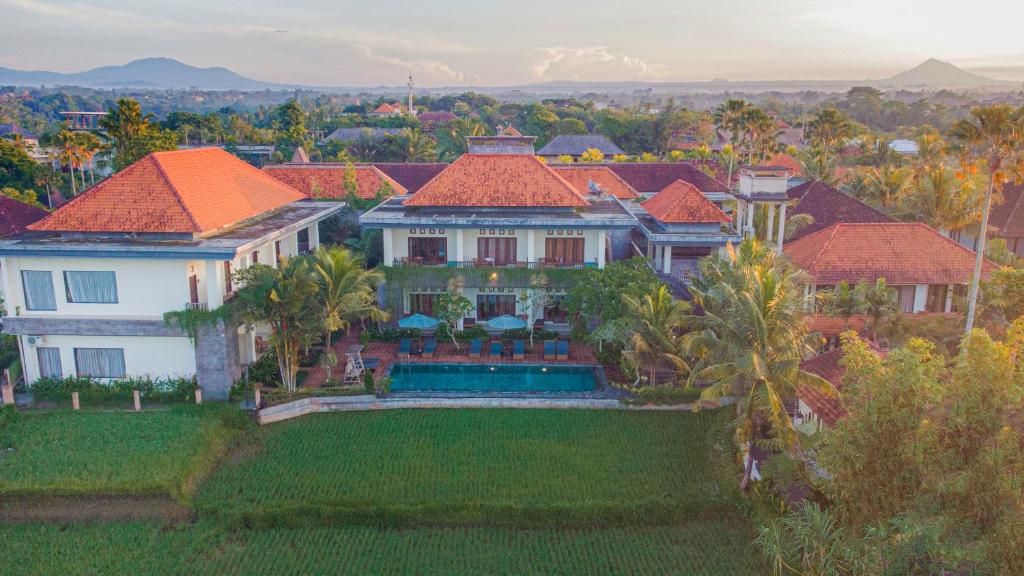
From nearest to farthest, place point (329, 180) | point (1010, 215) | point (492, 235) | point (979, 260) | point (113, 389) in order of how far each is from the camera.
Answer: point (979, 260) < point (113, 389) < point (492, 235) < point (1010, 215) < point (329, 180)

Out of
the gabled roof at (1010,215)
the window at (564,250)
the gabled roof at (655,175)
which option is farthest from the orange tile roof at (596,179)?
the gabled roof at (1010,215)

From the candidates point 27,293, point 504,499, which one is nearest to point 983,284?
point 504,499

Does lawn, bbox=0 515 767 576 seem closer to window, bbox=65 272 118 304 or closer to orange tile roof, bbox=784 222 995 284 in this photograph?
window, bbox=65 272 118 304

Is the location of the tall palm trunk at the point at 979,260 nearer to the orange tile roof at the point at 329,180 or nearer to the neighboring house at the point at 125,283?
the neighboring house at the point at 125,283

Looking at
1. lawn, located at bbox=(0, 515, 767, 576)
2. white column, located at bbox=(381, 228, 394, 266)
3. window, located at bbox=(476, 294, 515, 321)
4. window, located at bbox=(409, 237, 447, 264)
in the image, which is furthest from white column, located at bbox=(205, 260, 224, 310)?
window, located at bbox=(476, 294, 515, 321)

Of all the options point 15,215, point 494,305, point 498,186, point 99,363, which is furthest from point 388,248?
point 15,215

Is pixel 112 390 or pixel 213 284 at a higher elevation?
pixel 213 284

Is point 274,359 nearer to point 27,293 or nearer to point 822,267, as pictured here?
point 27,293

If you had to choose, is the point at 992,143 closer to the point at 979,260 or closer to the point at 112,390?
the point at 979,260
